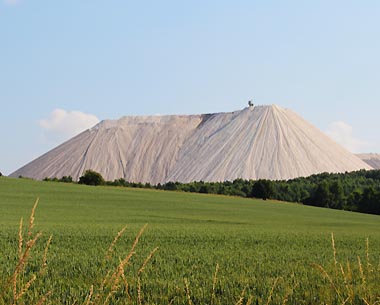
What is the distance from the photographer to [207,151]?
156375mm

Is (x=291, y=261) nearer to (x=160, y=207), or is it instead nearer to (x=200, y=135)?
(x=160, y=207)

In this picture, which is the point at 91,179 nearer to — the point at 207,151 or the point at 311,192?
the point at 311,192

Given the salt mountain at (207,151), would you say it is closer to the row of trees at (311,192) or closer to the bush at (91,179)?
the row of trees at (311,192)

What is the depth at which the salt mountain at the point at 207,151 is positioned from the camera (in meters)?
147

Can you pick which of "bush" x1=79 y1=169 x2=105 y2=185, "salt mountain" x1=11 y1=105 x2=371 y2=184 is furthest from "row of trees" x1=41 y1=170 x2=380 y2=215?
"salt mountain" x1=11 y1=105 x2=371 y2=184

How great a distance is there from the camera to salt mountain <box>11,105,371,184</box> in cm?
14688

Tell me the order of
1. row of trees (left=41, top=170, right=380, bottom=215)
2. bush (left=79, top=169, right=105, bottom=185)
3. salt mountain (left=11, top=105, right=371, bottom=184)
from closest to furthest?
row of trees (left=41, top=170, right=380, bottom=215)
bush (left=79, top=169, right=105, bottom=185)
salt mountain (left=11, top=105, right=371, bottom=184)

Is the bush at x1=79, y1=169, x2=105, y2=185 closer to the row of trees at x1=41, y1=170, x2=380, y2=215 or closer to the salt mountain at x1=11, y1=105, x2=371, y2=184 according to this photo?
the row of trees at x1=41, y1=170, x2=380, y2=215

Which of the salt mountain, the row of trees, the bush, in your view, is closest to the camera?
the row of trees

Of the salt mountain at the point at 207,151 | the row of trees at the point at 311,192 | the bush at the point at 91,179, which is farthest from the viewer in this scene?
the salt mountain at the point at 207,151

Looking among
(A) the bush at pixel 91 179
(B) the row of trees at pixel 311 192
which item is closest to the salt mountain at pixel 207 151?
(B) the row of trees at pixel 311 192

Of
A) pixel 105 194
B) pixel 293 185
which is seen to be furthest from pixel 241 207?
pixel 293 185

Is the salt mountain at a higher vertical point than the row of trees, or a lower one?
higher

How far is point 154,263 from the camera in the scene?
13.1m
